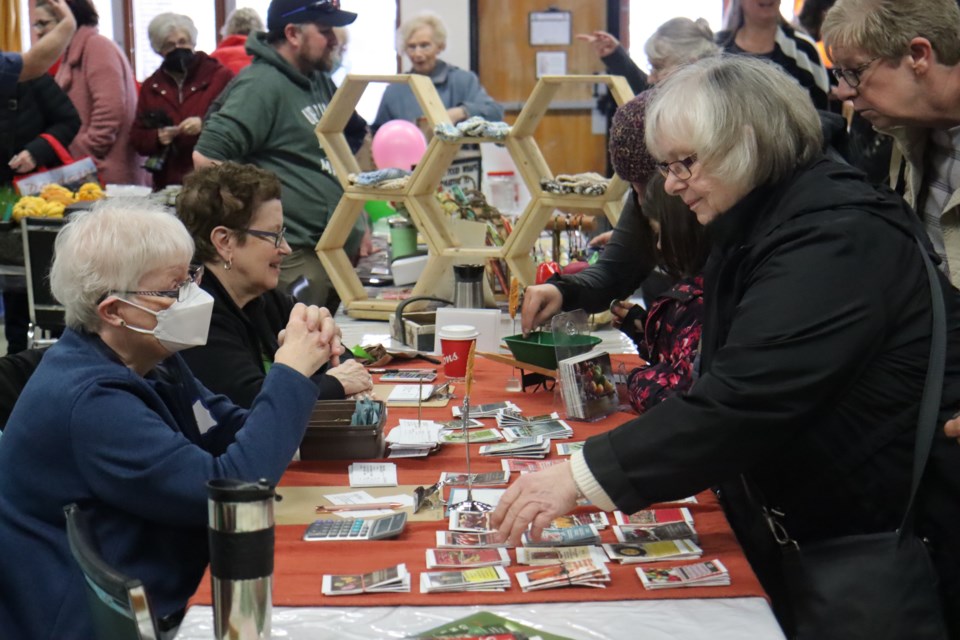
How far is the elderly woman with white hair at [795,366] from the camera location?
5.16 feet

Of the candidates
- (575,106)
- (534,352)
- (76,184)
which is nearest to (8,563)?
(534,352)

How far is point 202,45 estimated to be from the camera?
31.5 feet

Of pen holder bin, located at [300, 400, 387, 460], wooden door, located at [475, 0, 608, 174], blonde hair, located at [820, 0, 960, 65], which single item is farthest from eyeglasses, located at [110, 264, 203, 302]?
wooden door, located at [475, 0, 608, 174]

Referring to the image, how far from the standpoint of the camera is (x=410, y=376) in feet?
9.59

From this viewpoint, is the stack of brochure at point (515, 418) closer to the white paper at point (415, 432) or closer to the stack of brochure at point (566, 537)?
the white paper at point (415, 432)

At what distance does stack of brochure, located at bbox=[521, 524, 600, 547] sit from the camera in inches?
67.0

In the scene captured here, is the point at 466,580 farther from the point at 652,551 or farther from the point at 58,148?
the point at 58,148

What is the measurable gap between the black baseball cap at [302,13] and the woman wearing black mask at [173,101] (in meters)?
1.59

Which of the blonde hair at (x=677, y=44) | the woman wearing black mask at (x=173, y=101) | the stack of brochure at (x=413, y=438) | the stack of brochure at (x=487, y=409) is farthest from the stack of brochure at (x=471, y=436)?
the woman wearing black mask at (x=173, y=101)

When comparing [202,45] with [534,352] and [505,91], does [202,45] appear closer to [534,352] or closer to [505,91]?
[505,91]

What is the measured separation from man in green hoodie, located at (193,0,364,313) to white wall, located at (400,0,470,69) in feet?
16.0

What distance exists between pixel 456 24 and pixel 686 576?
8277mm

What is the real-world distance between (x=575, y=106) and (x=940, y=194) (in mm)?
7022

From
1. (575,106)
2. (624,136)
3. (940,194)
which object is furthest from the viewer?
(575,106)
